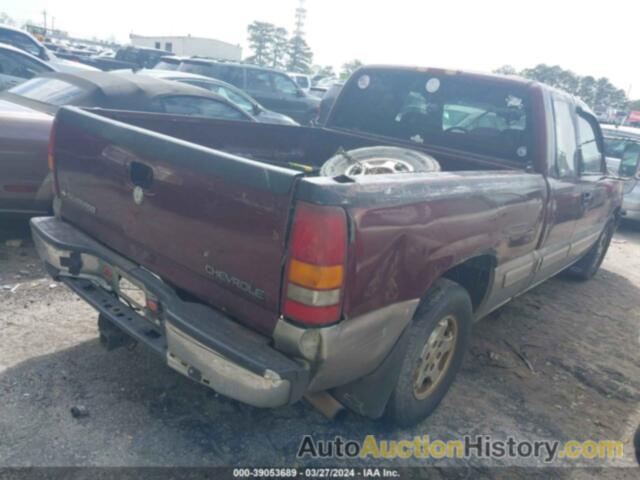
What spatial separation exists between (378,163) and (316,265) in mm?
1816

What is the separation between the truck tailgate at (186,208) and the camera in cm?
213

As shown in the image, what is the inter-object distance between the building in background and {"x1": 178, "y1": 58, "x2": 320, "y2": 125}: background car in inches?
1799

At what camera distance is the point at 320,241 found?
→ 6.54 ft

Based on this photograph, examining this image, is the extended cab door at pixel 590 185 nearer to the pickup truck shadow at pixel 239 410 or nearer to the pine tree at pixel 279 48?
the pickup truck shadow at pixel 239 410

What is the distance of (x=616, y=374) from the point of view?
4.04 meters

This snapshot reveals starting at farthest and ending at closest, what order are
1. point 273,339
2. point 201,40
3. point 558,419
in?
point 201,40
point 558,419
point 273,339

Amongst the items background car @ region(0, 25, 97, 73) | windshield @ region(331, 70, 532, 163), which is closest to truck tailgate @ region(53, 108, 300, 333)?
windshield @ region(331, 70, 532, 163)

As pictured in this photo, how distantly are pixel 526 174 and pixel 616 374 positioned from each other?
1825 millimetres

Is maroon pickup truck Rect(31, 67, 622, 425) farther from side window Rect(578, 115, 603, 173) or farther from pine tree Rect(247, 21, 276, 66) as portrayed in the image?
pine tree Rect(247, 21, 276, 66)

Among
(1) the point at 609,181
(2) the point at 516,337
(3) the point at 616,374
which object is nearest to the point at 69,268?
(2) the point at 516,337

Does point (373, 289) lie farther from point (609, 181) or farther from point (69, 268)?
point (609, 181)

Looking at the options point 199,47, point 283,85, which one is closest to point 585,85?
Result: point 199,47

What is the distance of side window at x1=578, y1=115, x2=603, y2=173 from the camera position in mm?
4414

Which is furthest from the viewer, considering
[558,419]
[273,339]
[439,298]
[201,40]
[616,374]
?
[201,40]
